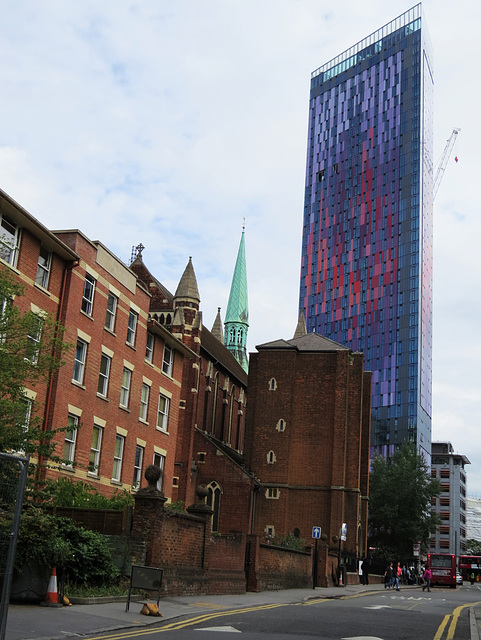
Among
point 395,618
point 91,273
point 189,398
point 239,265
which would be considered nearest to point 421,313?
point 239,265

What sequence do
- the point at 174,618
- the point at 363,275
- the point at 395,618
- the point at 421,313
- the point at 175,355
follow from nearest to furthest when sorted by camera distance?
1. the point at 174,618
2. the point at 395,618
3. the point at 175,355
4. the point at 421,313
5. the point at 363,275

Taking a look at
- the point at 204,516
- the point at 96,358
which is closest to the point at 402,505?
the point at 96,358

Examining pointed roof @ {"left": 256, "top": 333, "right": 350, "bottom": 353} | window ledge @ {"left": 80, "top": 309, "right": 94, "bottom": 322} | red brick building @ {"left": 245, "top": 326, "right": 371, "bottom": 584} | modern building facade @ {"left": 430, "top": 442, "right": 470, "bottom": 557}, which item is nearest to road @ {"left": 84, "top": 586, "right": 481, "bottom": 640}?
window ledge @ {"left": 80, "top": 309, "right": 94, "bottom": 322}

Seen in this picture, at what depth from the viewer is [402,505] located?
69312mm

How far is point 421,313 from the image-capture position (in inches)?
4424

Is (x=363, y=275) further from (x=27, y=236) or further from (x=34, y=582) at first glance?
(x=34, y=582)

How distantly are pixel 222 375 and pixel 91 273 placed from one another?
87.6ft

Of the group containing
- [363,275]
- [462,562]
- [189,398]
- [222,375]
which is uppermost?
[363,275]

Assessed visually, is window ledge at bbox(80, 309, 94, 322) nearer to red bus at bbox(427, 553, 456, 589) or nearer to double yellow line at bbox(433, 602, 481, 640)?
double yellow line at bbox(433, 602, 481, 640)

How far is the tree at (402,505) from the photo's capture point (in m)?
68.7

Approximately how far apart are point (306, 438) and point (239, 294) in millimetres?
77481

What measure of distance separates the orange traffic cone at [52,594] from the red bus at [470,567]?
79577mm

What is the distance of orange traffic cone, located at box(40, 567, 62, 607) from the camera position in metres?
15.0

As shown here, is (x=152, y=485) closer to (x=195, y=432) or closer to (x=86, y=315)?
(x=86, y=315)
